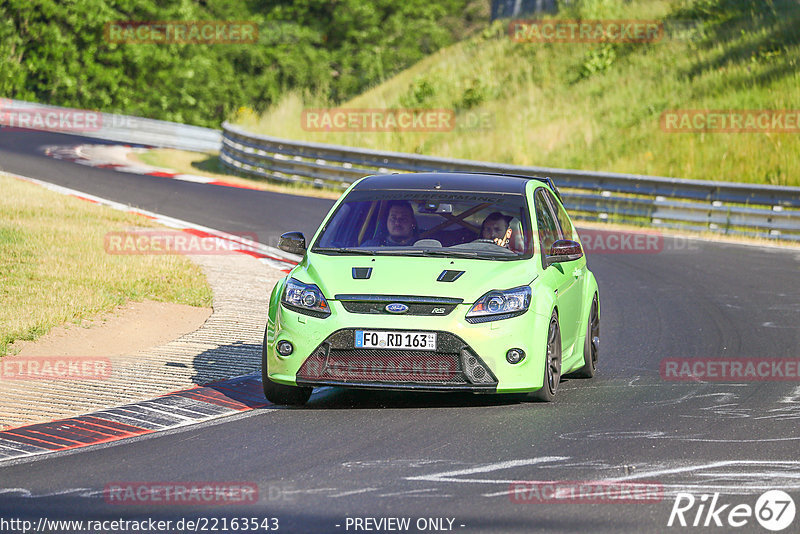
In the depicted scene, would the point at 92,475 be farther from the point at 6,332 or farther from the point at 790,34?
the point at 790,34

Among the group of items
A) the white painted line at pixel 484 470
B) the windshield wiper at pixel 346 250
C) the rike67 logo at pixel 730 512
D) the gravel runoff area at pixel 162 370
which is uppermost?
the windshield wiper at pixel 346 250

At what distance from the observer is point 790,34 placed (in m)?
31.5

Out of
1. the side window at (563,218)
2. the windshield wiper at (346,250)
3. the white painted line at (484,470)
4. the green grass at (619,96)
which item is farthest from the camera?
the green grass at (619,96)

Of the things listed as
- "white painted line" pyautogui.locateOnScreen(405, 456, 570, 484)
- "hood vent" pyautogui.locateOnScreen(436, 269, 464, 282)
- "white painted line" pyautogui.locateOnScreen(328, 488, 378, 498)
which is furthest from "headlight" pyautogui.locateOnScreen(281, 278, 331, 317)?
"white painted line" pyautogui.locateOnScreen(328, 488, 378, 498)

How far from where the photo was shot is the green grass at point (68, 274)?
12008 mm

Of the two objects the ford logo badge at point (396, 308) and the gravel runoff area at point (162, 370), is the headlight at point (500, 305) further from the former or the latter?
the gravel runoff area at point (162, 370)

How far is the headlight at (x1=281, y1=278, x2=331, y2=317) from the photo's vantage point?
8445mm

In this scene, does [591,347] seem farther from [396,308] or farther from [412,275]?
[396,308]

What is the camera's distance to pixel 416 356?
27.0ft

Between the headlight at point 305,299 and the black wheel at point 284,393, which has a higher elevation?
the headlight at point 305,299

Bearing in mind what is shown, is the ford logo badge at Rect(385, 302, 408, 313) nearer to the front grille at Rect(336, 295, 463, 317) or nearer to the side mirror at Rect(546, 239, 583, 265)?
the front grille at Rect(336, 295, 463, 317)

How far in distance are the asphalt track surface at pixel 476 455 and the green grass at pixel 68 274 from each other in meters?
3.64

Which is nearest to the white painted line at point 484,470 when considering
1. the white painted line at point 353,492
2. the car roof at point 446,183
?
the white painted line at point 353,492

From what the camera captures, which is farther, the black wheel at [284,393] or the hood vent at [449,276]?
the black wheel at [284,393]
